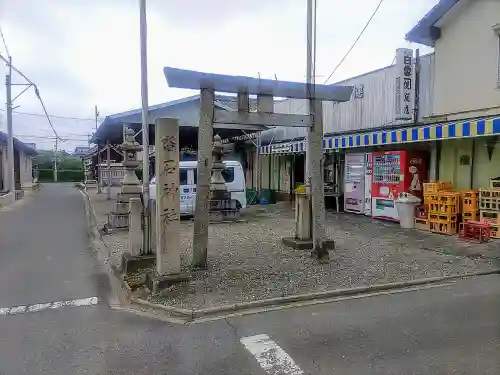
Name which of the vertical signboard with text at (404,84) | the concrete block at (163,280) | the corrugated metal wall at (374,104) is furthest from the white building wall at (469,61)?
the concrete block at (163,280)

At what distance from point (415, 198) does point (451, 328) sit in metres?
7.15

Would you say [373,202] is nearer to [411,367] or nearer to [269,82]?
[269,82]

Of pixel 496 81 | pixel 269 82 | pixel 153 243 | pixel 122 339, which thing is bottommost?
pixel 122 339

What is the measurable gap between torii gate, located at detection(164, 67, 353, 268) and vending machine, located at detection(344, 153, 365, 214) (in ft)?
20.3

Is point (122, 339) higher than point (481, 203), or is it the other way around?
point (481, 203)

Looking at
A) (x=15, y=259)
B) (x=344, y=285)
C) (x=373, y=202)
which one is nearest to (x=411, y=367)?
(x=344, y=285)

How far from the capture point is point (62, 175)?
5616 centimetres

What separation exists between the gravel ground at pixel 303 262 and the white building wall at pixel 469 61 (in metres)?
3.45

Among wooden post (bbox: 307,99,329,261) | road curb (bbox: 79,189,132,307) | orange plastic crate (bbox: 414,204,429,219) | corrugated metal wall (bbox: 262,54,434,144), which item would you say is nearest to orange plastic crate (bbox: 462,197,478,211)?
orange plastic crate (bbox: 414,204,429,219)

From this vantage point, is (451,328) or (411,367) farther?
(451,328)

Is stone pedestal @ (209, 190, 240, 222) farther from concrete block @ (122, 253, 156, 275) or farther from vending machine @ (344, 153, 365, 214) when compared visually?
concrete block @ (122, 253, 156, 275)

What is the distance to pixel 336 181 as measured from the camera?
16.0 metres

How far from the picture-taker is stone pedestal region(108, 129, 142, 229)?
11883 mm

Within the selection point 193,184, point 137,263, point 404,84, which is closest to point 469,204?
point 404,84
